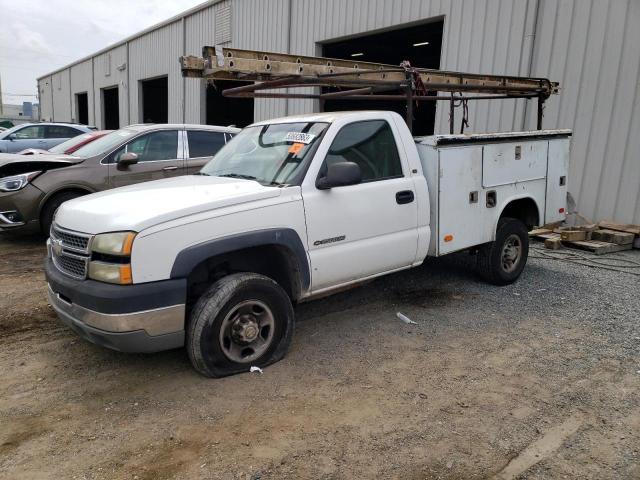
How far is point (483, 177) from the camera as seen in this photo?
17.6 ft

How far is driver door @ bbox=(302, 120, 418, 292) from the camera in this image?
162 inches

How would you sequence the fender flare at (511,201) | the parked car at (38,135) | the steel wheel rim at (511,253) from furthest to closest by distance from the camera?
the parked car at (38,135) → the steel wheel rim at (511,253) → the fender flare at (511,201)

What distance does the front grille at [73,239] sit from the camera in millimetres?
3480

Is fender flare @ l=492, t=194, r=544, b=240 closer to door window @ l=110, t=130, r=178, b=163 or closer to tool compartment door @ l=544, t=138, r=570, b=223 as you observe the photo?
tool compartment door @ l=544, t=138, r=570, b=223

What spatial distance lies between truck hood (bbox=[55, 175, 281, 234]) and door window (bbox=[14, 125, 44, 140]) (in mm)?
13204

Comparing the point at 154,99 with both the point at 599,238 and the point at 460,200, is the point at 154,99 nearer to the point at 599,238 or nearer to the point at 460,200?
the point at 599,238

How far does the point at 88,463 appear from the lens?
2.79 m

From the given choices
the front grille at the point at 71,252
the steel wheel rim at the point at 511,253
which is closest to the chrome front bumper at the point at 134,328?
the front grille at the point at 71,252

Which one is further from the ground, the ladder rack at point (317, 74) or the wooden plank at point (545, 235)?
the ladder rack at point (317, 74)

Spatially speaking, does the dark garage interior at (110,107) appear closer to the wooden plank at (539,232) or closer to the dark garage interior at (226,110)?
the dark garage interior at (226,110)

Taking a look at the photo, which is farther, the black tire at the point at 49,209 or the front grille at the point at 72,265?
the black tire at the point at 49,209

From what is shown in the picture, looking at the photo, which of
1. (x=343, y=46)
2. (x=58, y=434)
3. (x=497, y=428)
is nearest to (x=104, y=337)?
(x=58, y=434)

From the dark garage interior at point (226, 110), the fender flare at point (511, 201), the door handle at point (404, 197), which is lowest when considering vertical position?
the fender flare at point (511, 201)

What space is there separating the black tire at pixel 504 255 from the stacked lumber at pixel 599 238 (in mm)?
2100
